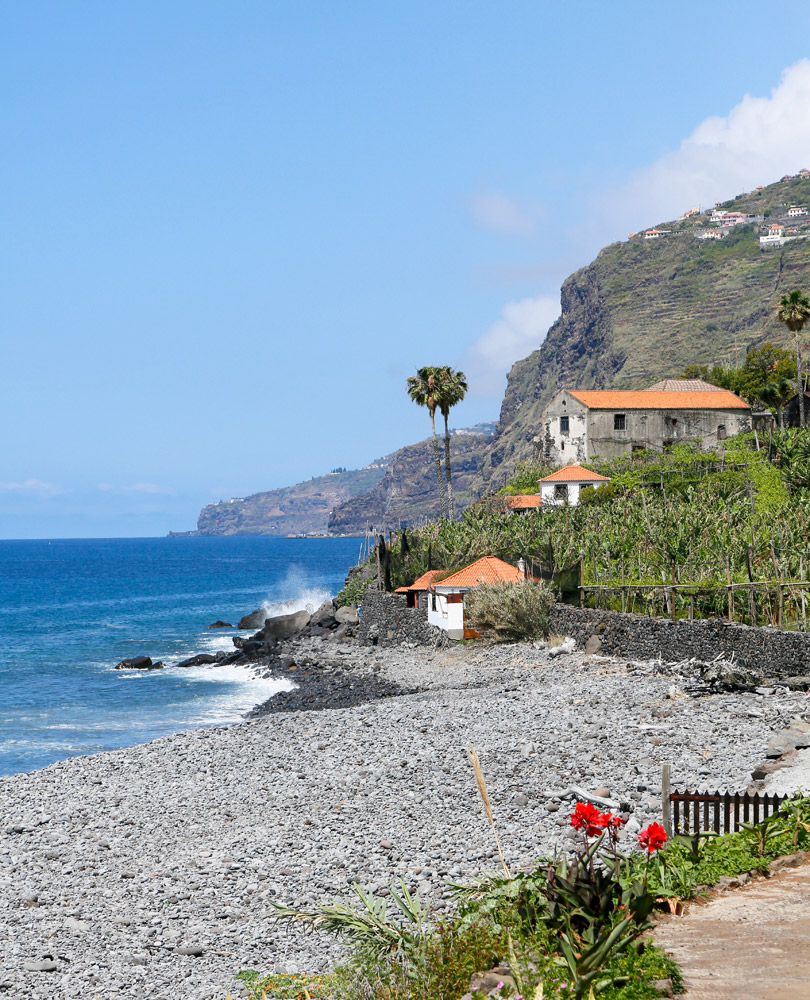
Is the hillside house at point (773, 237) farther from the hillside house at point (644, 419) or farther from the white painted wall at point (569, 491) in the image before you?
the white painted wall at point (569, 491)

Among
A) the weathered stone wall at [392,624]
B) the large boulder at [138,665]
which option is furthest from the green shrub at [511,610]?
the large boulder at [138,665]

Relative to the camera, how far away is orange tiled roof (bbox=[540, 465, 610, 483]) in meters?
65.4

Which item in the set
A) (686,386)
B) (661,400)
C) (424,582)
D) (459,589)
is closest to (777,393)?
(686,386)

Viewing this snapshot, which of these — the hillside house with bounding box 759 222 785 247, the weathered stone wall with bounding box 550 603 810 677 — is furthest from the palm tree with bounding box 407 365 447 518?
the hillside house with bounding box 759 222 785 247

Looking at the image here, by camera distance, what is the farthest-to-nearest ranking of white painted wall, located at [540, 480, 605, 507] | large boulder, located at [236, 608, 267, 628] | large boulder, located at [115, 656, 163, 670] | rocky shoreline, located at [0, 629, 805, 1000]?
large boulder, located at [236, 608, 267, 628] < white painted wall, located at [540, 480, 605, 507] < large boulder, located at [115, 656, 163, 670] < rocky shoreline, located at [0, 629, 805, 1000]

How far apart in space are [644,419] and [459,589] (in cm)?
3596

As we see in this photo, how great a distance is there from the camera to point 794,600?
2605cm

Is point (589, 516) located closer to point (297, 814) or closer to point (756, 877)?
point (297, 814)

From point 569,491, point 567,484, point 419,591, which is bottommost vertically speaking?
point 419,591

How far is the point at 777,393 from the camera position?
7469cm

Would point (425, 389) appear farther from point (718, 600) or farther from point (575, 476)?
point (718, 600)

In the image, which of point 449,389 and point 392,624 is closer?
point 392,624

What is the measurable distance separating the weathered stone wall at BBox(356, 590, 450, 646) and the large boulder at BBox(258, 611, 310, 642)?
586cm

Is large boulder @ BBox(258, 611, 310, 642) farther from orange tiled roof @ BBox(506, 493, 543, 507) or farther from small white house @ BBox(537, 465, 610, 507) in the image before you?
small white house @ BBox(537, 465, 610, 507)
